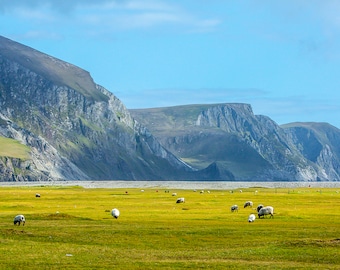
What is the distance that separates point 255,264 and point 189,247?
358 inches

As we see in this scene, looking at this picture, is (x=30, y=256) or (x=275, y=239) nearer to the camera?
(x=30, y=256)

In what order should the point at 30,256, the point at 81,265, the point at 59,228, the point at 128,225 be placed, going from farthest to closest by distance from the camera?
the point at 128,225
the point at 59,228
the point at 30,256
the point at 81,265

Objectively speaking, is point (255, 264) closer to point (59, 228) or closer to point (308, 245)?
point (308, 245)

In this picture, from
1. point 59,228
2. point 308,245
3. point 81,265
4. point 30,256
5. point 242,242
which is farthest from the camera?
point 59,228

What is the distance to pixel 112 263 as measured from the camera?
3894cm

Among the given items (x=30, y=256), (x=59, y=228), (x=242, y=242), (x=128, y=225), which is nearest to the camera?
(x=30, y=256)

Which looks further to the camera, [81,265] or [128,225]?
[128,225]

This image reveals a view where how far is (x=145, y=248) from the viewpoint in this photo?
1839 inches

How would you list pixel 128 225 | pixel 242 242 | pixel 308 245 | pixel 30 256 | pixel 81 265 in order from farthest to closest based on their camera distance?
1. pixel 128 225
2. pixel 242 242
3. pixel 308 245
4. pixel 30 256
5. pixel 81 265

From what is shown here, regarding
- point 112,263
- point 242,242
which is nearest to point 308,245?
point 242,242

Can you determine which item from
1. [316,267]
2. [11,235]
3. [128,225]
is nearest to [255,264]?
[316,267]

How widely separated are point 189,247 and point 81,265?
11503 millimetres

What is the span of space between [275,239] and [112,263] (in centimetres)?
1727

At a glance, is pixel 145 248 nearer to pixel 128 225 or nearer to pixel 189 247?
pixel 189 247
